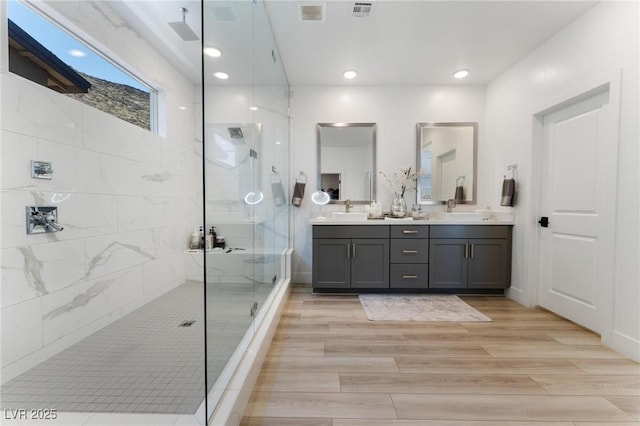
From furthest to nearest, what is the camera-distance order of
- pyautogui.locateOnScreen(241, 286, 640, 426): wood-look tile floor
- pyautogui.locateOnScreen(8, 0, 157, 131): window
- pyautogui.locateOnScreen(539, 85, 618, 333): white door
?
1. pyautogui.locateOnScreen(539, 85, 618, 333): white door
2. pyautogui.locateOnScreen(8, 0, 157, 131): window
3. pyautogui.locateOnScreen(241, 286, 640, 426): wood-look tile floor

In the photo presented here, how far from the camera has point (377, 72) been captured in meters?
3.02

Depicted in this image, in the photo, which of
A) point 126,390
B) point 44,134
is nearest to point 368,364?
point 126,390

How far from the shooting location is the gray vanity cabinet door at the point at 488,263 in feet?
9.44

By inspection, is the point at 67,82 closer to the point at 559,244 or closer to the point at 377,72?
the point at 377,72

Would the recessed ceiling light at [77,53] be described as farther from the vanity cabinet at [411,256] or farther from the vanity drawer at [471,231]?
the vanity drawer at [471,231]

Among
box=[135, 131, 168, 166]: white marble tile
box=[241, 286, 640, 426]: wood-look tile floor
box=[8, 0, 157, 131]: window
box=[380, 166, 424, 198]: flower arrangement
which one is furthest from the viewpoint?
box=[380, 166, 424, 198]: flower arrangement

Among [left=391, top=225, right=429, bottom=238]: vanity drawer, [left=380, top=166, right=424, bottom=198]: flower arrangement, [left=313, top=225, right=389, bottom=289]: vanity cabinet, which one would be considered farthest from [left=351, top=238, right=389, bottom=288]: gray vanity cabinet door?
[left=380, top=166, right=424, bottom=198]: flower arrangement

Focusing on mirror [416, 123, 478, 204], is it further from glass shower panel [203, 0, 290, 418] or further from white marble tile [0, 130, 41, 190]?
white marble tile [0, 130, 41, 190]

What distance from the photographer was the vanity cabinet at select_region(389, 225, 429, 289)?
2904 mm

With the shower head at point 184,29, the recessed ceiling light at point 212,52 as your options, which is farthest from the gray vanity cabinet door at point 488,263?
the shower head at point 184,29

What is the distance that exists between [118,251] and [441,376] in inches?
105

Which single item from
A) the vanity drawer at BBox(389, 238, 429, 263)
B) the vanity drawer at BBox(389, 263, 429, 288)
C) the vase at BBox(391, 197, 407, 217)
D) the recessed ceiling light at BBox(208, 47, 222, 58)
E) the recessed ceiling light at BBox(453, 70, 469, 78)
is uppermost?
the recessed ceiling light at BBox(453, 70, 469, 78)

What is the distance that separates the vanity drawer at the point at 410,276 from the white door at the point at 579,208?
3.54 ft

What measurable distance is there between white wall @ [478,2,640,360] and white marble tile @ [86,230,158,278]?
Answer: 3835 millimetres
